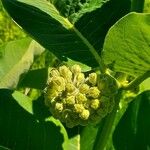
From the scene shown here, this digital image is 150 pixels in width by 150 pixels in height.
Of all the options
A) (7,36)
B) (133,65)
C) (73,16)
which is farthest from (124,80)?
(7,36)

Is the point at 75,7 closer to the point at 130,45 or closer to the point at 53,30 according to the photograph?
the point at 53,30

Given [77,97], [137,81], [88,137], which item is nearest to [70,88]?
[77,97]

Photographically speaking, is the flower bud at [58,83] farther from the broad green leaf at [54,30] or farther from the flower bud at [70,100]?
the broad green leaf at [54,30]

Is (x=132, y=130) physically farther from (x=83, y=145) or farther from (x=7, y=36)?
(x=7, y=36)

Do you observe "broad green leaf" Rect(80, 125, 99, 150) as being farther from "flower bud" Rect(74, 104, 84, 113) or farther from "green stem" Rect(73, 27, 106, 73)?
"flower bud" Rect(74, 104, 84, 113)

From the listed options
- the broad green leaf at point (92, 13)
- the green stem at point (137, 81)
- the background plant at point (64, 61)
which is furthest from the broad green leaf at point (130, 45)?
the broad green leaf at point (92, 13)

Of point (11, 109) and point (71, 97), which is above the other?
point (71, 97)

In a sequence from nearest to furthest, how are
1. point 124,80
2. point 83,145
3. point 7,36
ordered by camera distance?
1. point 124,80
2. point 83,145
3. point 7,36

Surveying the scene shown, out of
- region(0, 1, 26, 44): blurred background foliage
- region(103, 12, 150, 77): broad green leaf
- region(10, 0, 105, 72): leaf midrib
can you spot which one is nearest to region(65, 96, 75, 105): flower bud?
A: region(103, 12, 150, 77): broad green leaf
